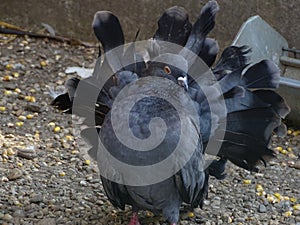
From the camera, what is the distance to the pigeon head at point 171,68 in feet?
13.0

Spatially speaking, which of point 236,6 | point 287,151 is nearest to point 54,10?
point 236,6

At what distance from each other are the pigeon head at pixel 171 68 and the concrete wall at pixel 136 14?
2.34 m

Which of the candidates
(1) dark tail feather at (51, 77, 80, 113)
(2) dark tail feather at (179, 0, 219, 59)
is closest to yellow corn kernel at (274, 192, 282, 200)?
(2) dark tail feather at (179, 0, 219, 59)

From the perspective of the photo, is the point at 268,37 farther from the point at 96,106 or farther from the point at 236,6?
the point at 96,106

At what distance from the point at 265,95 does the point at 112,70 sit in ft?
3.35

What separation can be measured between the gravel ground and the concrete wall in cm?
99

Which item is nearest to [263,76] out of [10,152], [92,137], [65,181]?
[92,137]

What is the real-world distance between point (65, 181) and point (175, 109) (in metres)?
1.33

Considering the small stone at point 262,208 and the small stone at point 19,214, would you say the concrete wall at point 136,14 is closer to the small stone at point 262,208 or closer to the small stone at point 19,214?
the small stone at point 262,208

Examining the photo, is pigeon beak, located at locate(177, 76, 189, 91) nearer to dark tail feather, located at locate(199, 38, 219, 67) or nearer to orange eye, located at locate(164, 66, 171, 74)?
orange eye, located at locate(164, 66, 171, 74)

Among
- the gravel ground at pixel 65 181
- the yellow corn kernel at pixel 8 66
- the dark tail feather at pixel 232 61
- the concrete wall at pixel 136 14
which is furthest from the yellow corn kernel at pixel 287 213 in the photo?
the yellow corn kernel at pixel 8 66

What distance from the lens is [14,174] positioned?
466 centimetres

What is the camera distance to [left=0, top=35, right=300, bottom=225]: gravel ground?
4410mm

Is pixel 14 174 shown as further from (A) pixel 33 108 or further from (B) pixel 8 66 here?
(B) pixel 8 66
